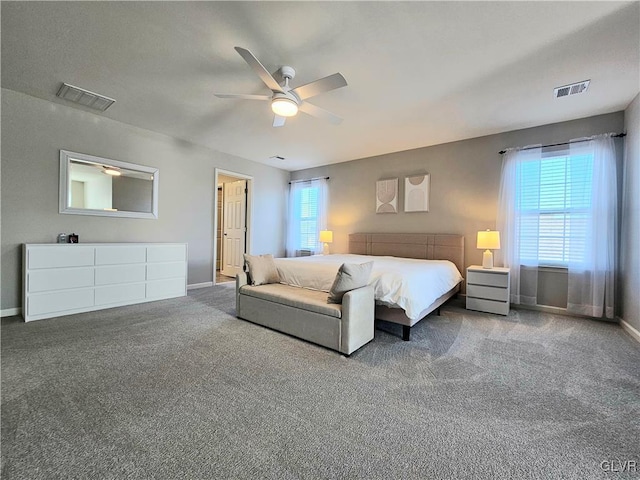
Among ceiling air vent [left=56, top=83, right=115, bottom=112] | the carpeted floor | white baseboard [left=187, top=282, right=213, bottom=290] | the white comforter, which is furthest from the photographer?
white baseboard [left=187, top=282, right=213, bottom=290]

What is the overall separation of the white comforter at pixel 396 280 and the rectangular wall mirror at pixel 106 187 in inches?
104

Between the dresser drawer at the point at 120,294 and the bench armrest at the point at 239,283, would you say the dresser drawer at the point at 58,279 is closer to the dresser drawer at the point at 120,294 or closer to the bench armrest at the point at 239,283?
the dresser drawer at the point at 120,294

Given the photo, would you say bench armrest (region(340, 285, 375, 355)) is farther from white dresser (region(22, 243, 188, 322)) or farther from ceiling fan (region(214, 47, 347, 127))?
white dresser (region(22, 243, 188, 322))

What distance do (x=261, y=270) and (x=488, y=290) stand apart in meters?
3.19

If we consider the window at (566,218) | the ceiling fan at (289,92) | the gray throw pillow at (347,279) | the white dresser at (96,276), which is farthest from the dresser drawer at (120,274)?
the window at (566,218)

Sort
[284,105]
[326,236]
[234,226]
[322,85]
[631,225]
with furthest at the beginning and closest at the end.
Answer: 1. [234,226]
2. [326,236]
3. [631,225]
4. [284,105]
5. [322,85]

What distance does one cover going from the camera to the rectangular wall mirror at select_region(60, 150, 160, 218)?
3.70 m

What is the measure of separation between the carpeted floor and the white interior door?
139 inches

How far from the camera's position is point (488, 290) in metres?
3.84

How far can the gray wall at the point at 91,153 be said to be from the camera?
329 centimetres

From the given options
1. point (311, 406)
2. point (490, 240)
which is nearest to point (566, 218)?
point (490, 240)

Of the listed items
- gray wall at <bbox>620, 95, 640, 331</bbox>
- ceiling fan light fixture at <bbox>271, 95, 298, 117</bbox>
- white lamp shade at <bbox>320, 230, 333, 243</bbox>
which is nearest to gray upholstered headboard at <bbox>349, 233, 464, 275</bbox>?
white lamp shade at <bbox>320, 230, 333, 243</bbox>

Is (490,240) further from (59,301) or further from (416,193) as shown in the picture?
(59,301)

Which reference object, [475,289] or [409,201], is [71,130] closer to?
[409,201]
